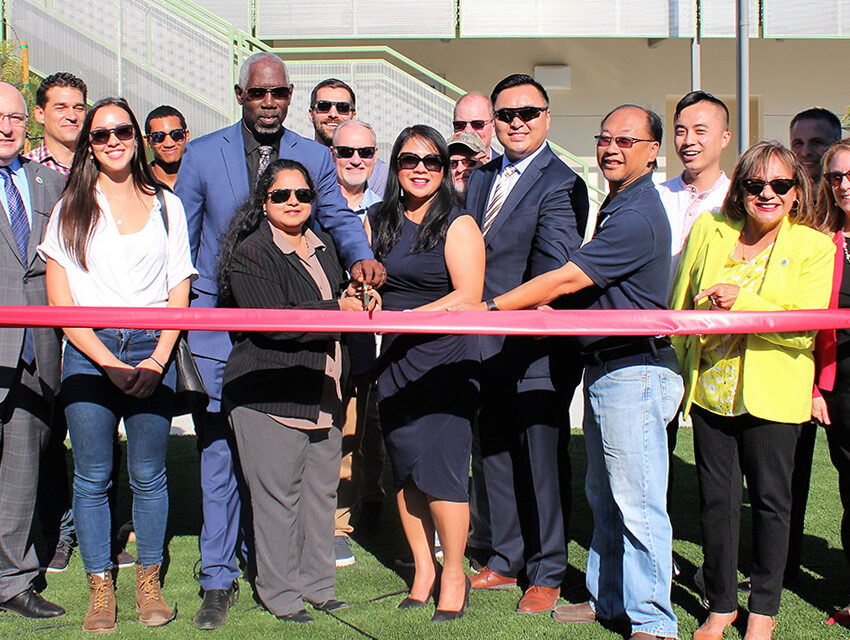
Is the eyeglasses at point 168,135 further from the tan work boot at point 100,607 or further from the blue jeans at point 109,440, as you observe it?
the tan work boot at point 100,607

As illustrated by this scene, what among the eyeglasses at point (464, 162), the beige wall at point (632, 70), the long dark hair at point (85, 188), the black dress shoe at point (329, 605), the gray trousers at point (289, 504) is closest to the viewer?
the long dark hair at point (85, 188)

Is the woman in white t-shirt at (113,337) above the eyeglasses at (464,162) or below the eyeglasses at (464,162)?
below

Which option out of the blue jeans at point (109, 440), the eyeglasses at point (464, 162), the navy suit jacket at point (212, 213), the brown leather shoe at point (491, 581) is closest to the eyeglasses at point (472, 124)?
the eyeglasses at point (464, 162)

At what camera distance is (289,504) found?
14.4 feet

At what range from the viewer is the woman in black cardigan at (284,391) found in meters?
4.31

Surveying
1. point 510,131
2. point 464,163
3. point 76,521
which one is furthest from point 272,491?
point 464,163

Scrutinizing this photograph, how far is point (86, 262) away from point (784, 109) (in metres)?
16.6

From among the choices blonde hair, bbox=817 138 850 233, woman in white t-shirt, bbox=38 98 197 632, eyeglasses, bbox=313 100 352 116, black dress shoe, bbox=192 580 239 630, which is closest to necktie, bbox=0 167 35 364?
woman in white t-shirt, bbox=38 98 197 632

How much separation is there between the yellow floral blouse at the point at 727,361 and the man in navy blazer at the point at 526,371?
0.69 m

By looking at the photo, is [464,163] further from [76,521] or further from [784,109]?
[784,109]

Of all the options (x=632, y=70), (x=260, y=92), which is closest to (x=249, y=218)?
(x=260, y=92)

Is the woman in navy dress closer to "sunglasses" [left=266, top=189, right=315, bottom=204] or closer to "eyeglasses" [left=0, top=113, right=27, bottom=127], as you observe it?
"sunglasses" [left=266, top=189, right=315, bottom=204]

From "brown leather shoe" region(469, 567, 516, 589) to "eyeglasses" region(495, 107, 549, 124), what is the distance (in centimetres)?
229

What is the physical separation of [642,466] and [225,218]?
2.34 metres
